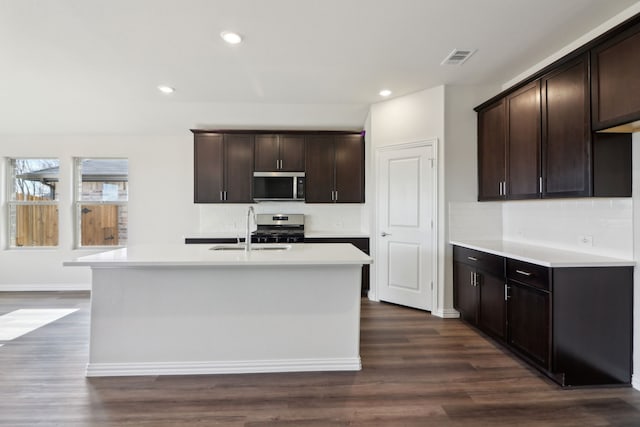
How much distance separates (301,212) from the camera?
493 cm

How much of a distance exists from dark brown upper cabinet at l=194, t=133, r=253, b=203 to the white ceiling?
0.39 meters

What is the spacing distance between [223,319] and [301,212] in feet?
8.92

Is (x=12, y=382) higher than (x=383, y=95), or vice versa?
(x=383, y=95)

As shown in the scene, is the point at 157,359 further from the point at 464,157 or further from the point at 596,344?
the point at 464,157

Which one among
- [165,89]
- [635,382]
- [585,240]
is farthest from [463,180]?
[165,89]

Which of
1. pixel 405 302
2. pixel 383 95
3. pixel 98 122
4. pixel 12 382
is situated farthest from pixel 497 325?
pixel 98 122

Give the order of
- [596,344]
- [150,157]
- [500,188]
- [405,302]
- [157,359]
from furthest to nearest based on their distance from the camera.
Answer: [150,157], [405,302], [500,188], [157,359], [596,344]

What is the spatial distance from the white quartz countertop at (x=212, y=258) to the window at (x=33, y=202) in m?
3.44

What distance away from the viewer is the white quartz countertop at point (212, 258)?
2127 mm

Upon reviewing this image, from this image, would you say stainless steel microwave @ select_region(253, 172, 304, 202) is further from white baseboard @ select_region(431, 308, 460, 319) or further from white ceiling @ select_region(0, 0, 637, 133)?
white baseboard @ select_region(431, 308, 460, 319)

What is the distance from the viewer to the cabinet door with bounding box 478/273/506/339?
273 centimetres

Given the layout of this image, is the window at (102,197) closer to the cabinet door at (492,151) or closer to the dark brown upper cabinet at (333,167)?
the dark brown upper cabinet at (333,167)

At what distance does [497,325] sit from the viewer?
2.79 m

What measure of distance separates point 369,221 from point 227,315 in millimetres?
2550
